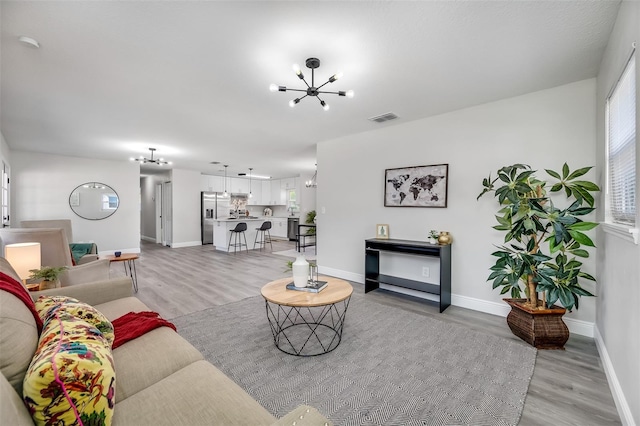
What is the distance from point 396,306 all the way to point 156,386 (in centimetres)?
281

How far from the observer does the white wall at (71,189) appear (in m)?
5.78

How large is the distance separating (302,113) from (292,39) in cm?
154

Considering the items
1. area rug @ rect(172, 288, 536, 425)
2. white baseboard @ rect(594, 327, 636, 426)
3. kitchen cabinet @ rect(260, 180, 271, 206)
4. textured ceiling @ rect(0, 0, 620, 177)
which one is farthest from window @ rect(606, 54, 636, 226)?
kitchen cabinet @ rect(260, 180, 271, 206)

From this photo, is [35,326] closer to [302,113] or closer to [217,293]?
[217,293]

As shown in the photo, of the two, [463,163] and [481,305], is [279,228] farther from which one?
[481,305]

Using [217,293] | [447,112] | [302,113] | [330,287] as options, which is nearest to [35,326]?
[330,287]

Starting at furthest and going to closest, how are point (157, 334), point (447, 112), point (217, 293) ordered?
point (217, 293) < point (447, 112) < point (157, 334)

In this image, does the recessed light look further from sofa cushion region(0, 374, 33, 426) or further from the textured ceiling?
sofa cushion region(0, 374, 33, 426)

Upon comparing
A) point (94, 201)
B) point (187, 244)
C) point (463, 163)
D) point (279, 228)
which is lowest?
point (187, 244)

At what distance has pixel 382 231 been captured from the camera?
4.05m

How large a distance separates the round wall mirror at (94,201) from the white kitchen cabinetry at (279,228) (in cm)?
520

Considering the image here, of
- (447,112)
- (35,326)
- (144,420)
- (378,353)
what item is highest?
(447,112)

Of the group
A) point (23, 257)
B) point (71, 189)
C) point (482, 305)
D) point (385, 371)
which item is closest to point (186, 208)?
point (71, 189)

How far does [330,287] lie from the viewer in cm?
247
